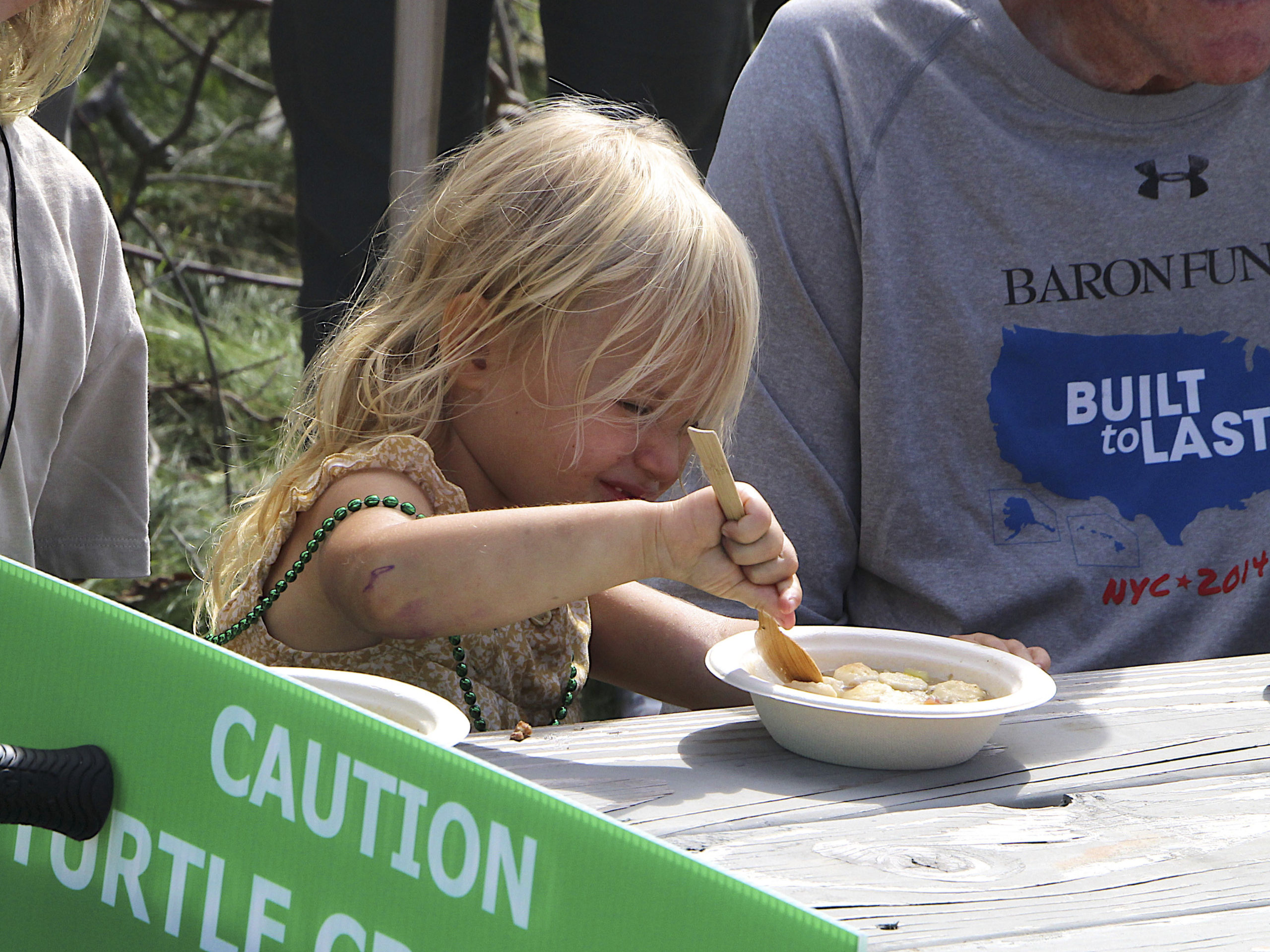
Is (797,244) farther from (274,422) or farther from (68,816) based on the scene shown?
(274,422)

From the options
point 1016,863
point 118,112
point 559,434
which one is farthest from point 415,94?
point 118,112

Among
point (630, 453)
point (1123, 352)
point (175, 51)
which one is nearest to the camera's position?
point (630, 453)

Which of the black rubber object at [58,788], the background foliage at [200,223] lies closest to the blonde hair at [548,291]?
the black rubber object at [58,788]

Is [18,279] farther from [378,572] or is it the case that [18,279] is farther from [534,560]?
[534,560]

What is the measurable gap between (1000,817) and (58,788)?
1.65ft

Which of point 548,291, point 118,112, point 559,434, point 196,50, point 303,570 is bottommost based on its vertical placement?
point 303,570

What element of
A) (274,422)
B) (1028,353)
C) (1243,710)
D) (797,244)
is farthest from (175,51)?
(1243,710)

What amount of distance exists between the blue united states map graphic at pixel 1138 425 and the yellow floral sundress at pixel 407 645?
578mm

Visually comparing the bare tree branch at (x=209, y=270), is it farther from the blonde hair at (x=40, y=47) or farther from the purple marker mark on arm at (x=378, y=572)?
the purple marker mark on arm at (x=378, y=572)

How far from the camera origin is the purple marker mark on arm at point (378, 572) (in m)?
1.04

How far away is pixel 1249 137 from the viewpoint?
1504 millimetres

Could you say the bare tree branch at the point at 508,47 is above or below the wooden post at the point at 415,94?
above

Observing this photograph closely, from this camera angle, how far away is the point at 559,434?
125 centimetres

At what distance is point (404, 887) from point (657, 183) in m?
0.95
